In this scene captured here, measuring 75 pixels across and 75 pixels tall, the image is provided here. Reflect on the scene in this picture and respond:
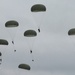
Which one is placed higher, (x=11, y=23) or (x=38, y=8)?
(x=38, y=8)

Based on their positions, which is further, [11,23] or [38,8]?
[11,23]

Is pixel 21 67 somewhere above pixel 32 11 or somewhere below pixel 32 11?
below

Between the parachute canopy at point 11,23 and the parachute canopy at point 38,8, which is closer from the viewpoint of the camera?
the parachute canopy at point 38,8

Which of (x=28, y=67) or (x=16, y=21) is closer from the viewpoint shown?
(x=16, y=21)

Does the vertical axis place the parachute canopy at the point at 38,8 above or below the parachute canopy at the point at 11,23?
above

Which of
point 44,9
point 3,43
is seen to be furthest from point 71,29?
point 3,43

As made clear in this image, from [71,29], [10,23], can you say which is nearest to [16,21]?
[10,23]

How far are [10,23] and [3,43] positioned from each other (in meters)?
5.90

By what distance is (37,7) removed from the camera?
93.8 metres

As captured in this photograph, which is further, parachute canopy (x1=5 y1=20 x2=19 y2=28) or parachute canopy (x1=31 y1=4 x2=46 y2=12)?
parachute canopy (x1=5 y1=20 x2=19 y2=28)

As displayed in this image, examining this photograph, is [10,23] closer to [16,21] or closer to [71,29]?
[16,21]

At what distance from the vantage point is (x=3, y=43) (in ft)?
326

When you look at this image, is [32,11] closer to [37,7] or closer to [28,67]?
[37,7]

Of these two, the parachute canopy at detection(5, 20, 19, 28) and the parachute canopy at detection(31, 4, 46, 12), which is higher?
the parachute canopy at detection(31, 4, 46, 12)
